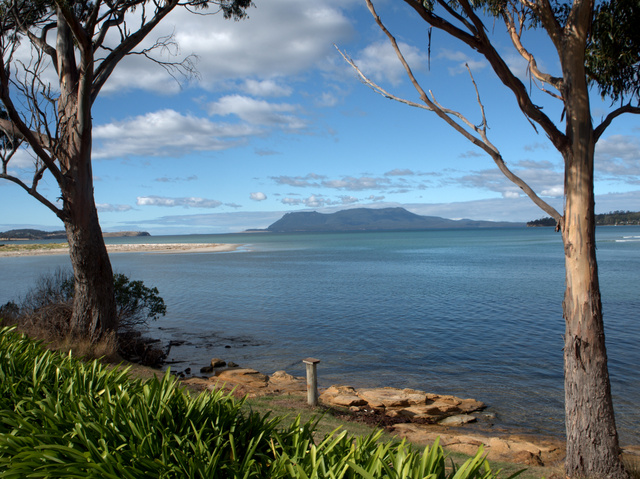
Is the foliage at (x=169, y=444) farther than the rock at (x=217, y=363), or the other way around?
the rock at (x=217, y=363)

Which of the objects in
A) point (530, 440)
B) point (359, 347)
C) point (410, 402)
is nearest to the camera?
point (530, 440)

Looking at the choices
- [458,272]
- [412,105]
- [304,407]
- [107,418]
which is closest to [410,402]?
[304,407]

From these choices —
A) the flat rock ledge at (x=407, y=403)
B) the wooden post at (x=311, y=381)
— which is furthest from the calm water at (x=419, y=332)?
the wooden post at (x=311, y=381)

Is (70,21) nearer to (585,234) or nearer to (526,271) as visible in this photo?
(585,234)

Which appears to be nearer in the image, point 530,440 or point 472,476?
point 472,476

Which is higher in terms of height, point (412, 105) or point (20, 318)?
point (412, 105)

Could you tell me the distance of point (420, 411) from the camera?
32.9ft

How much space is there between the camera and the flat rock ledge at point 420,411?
8000mm

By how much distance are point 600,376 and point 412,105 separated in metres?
4.14

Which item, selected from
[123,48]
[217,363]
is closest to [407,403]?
[217,363]

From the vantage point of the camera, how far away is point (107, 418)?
3.75 meters

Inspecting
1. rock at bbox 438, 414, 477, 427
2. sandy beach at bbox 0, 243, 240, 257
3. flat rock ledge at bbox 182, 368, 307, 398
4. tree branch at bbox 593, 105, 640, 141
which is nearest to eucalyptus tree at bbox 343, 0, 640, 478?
tree branch at bbox 593, 105, 640, 141

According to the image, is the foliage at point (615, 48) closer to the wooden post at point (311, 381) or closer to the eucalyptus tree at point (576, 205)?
the eucalyptus tree at point (576, 205)

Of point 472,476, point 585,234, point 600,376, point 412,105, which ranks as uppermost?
point 412,105
